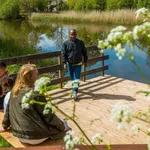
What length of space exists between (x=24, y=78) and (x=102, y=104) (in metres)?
2.83

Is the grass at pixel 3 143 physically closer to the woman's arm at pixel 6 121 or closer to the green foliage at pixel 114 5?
the woman's arm at pixel 6 121

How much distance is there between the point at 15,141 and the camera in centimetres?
471

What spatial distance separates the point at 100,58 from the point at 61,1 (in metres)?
46.1

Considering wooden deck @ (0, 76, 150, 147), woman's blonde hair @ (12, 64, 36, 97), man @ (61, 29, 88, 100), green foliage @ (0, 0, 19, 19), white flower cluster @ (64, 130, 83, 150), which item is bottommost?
green foliage @ (0, 0, 19, 19)

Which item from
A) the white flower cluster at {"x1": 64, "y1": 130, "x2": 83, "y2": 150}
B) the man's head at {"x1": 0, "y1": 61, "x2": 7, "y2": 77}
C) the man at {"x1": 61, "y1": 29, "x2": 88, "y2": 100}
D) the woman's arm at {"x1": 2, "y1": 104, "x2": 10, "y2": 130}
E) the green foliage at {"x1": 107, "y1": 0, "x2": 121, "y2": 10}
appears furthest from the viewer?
the green foliage at {"x1": 107, "y1": 0, "x2": 121, "y2": 10}

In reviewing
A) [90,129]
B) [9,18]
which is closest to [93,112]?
[90,129]

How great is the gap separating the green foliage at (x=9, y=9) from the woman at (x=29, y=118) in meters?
45.7

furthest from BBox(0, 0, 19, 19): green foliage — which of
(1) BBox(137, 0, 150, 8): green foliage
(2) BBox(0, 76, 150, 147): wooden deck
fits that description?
(2) BBox(0, 76, 150, 147): wooden deck

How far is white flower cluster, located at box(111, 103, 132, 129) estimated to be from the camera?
3.58 feet

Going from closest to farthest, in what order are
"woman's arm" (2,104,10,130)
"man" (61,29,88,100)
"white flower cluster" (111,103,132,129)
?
"white flower cluster" (111,103,132,129) < "woman's arm" (2,104,10,130) < "man" (61,29,88,100)

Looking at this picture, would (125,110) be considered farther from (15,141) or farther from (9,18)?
(9,18)

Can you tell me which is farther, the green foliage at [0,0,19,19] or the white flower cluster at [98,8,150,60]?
the green foliage at [0,0,19,19]

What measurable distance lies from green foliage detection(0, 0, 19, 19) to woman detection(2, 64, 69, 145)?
45651mm

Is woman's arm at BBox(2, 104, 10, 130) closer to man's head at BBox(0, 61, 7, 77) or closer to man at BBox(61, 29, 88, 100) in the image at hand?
man's head at BBox(0, 61, 7, 77)
